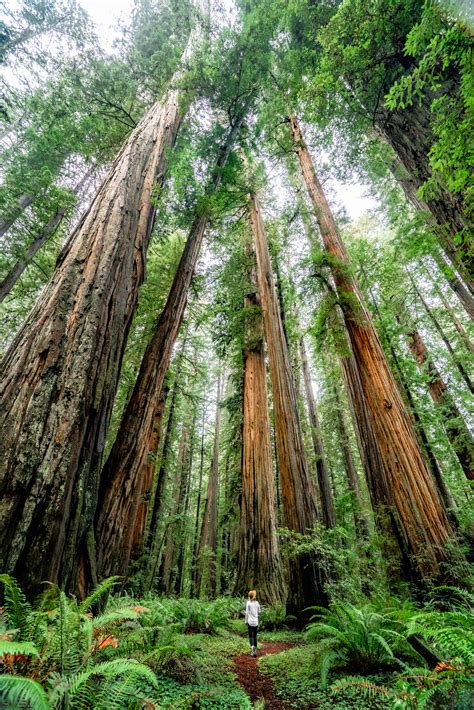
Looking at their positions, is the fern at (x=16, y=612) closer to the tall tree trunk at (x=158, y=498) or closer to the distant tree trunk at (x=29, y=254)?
the distant tree trunk at (x=29, y=254)

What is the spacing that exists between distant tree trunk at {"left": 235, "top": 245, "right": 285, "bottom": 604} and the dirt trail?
5.49 feet

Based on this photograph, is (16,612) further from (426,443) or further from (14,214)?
(426,443)

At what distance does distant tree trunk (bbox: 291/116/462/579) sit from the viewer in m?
3.94

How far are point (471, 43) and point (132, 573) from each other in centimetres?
1174

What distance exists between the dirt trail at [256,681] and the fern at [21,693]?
1995 mm

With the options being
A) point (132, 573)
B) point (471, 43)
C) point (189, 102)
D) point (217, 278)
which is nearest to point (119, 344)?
point (471, 43)

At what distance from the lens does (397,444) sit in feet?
15.1

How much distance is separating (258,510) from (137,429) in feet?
12.1

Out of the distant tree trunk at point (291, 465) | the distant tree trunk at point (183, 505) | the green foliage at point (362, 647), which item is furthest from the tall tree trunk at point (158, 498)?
the green foliage at point (362, 647)

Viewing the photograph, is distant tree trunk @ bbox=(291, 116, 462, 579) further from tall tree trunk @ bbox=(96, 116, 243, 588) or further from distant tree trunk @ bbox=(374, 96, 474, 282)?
tall tree trunk @ bbox=(96, 116, 243, 588)

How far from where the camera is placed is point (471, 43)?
222 centimetres

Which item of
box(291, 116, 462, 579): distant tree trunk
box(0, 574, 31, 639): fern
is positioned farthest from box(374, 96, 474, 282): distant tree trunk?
box(0, 574, 31, 639): fern

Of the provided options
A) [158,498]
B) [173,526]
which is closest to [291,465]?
[158,498]

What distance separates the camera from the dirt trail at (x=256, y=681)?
2409 mm
